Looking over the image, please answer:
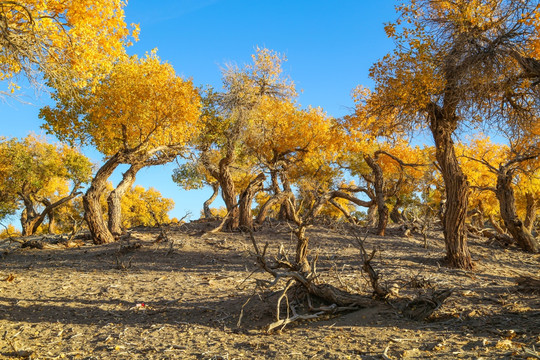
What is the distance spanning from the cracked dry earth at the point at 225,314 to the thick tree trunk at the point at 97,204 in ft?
8.52

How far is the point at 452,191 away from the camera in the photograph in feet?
37.0

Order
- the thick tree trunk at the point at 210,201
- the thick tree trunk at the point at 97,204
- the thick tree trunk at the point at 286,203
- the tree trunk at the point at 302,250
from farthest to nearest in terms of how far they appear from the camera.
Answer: the thick tree trunk at the point at 210,201 < the thick tree trunk at the point at 286,203 < the thick tree trunk at the point at 97,204 < the tree trunk at the point at 302,250

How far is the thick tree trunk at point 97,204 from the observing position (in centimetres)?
1546

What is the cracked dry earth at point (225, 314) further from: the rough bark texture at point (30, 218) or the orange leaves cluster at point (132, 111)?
the rough bark texture at point (30, 218)

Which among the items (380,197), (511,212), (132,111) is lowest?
(511,212)

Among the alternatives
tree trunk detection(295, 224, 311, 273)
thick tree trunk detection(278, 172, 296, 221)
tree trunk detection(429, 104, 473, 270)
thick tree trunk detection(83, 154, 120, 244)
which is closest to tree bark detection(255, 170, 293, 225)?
thick tree trunk detection(278, 172, 296, 221)

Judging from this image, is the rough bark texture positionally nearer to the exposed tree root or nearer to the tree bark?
the tree bark

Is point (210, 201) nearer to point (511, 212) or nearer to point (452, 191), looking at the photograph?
point (511, 212)

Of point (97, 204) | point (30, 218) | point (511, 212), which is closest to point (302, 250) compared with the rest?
point (97, 204)

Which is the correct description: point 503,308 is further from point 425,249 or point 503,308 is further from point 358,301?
point 425,249

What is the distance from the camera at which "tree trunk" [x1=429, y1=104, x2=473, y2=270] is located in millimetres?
11188

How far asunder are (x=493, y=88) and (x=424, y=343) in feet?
24.5

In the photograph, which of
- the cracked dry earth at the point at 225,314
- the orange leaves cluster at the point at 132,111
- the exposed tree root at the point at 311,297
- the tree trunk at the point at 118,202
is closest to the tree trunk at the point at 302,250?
the exposed tree root at the point at 311,297

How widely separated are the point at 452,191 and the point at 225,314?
7344 millimetres
